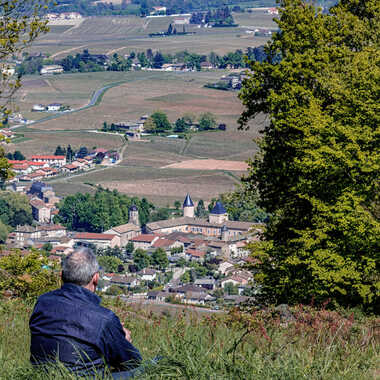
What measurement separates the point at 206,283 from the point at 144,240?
61.5 feet

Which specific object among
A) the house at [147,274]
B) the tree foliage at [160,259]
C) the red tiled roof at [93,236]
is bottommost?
the red tiled roof at [93,236]

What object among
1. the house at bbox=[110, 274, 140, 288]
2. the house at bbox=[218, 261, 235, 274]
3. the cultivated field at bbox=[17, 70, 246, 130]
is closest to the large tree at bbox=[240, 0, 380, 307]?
the house at bbox=[110, 274, 140, 288]

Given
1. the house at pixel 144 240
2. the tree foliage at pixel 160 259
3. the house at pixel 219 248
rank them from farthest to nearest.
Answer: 1. the house at pixel 144 240
2. the house at pixel 219 248
3. the tree foliage at pixel 160 259

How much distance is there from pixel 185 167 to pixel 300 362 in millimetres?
73564

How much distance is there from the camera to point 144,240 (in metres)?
64.2

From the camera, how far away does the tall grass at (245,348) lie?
11.2 ft

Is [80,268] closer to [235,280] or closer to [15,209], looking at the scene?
[235,280]

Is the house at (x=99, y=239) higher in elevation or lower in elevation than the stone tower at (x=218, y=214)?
lower

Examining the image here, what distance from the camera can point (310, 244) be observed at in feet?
33.8

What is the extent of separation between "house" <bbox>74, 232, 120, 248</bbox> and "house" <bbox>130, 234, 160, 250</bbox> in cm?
183

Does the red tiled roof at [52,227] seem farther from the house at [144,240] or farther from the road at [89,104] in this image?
the road at [89,104]

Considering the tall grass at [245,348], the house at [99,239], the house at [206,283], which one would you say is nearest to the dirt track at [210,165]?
the house at [99,239]

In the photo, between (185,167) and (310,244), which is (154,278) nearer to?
(185,167)

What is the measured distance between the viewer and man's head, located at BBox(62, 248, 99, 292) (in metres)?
3.55
